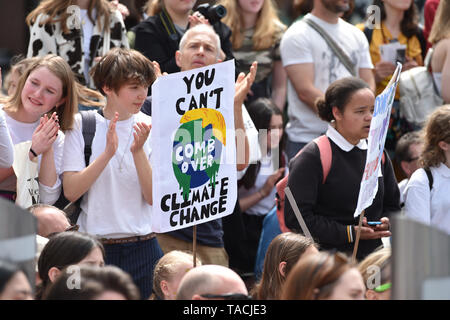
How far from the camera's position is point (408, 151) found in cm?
657

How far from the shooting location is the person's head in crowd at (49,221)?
14.6 ft

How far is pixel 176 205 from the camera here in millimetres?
4414

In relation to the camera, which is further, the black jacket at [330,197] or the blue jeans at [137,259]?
the black jacket at [330,197]

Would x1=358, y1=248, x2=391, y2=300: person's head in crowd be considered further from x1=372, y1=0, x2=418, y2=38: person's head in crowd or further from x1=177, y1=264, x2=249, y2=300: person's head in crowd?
x1=372, y1=0, x2=418, y2=38: person's head in crowd

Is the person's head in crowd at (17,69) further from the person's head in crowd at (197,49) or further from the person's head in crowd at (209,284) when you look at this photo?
the person's head in crowd at (209,284)

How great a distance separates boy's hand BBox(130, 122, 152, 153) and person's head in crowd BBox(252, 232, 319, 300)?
960 mm

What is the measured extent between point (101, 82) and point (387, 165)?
180 cm

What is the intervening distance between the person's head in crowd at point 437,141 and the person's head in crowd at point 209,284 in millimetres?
2440

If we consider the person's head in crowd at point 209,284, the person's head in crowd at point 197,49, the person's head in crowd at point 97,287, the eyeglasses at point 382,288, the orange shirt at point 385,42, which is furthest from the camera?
the orange shirt at point 385,42

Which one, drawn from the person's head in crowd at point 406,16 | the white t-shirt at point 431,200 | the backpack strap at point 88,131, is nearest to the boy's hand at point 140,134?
the backpack strap at point 88,131

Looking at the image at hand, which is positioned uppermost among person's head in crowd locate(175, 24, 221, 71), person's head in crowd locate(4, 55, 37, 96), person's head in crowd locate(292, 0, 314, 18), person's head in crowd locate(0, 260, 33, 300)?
person's head in crowd locate(292, 0, 314, 18)

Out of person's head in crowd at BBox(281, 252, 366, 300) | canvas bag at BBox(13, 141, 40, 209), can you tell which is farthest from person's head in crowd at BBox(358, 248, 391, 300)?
canvas bag at BBox(13, 141, 40, 209)

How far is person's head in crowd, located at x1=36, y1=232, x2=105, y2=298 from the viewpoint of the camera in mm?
3809

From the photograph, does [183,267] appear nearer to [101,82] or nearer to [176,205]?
[176,205]
